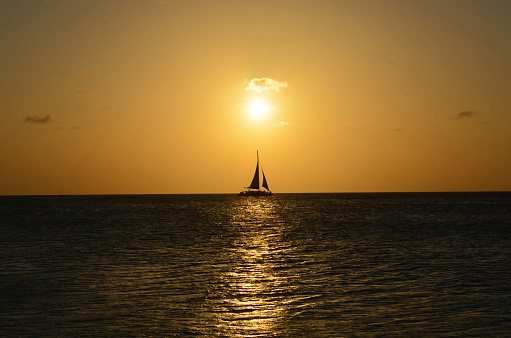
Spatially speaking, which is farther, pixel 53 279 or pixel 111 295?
pixel 53 279

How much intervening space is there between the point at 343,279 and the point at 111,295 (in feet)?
41.7

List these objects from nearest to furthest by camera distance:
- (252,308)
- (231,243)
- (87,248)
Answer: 1. (252,308)
2. (87,248)
3. (231,243)

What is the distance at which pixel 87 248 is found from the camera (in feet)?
154

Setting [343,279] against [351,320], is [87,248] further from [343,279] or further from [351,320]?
[351,320]

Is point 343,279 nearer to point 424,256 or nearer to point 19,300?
point 424,256

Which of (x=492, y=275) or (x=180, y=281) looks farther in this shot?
(x=492, y=275)

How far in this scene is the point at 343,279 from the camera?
95.2ft

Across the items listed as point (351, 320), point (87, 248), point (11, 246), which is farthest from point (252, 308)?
point (11, 246)

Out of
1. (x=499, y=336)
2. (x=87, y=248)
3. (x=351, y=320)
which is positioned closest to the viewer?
(x=499, y=336)

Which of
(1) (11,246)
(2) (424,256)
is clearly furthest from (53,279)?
(2) (424,256)

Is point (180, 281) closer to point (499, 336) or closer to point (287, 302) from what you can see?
point (287, 302)

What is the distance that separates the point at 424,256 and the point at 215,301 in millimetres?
22823

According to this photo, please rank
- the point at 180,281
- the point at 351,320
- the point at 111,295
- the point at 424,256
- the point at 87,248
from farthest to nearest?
the point at 87,248 < the point at 424,256 < the point at 180,281 < the point at 111,295 < the point at 351,320

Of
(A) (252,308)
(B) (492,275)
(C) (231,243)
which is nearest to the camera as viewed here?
(A) (252,308)
